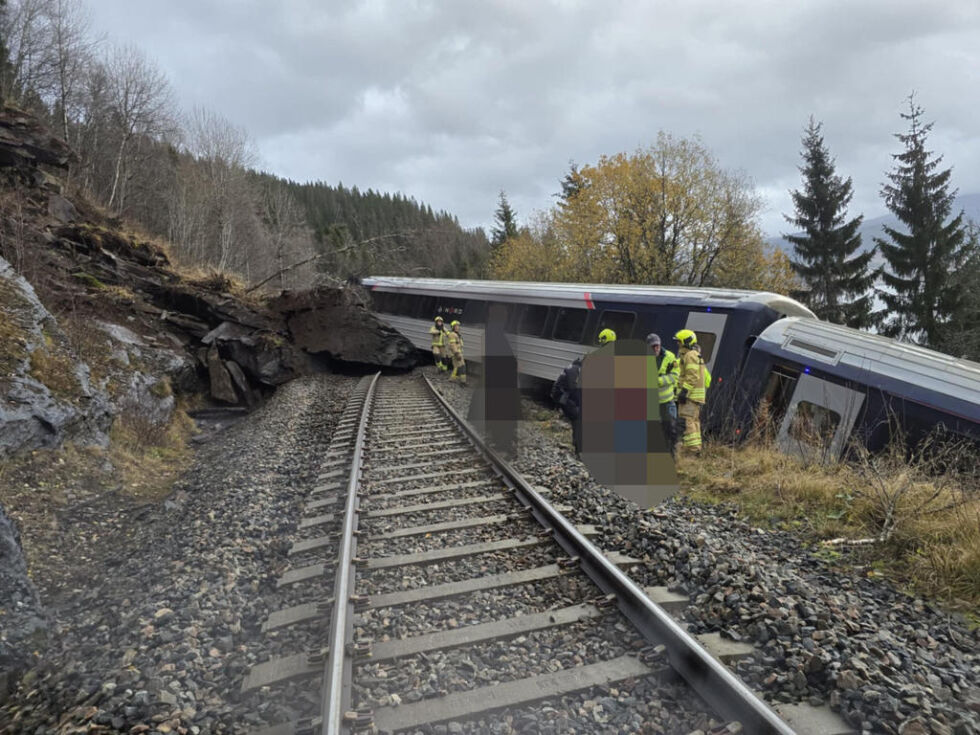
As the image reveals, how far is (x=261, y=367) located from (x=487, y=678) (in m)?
13.9

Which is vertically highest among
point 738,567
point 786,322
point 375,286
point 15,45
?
point 15,45

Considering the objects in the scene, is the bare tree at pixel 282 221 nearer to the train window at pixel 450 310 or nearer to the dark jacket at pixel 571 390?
the train window at pixel 450 310

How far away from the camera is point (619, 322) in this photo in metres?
11.4

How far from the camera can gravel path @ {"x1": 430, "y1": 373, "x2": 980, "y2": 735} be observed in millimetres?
2502

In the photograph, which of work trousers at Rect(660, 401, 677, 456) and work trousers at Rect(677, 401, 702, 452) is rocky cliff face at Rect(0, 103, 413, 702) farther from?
work trousers at Rect(677, 401, 702, 452)

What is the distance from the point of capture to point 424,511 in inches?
206

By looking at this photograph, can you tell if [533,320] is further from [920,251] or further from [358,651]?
[920,251]

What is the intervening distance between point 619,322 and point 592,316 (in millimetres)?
768

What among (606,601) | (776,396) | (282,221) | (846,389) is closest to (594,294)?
(776,396)

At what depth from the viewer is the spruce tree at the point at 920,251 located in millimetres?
23734

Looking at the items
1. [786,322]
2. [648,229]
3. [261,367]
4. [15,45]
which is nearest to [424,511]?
[786,322]

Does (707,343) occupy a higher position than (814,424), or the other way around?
(707,343)

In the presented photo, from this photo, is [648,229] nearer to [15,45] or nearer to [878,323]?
[878,323]

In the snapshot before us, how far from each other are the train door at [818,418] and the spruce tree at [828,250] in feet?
72.3
